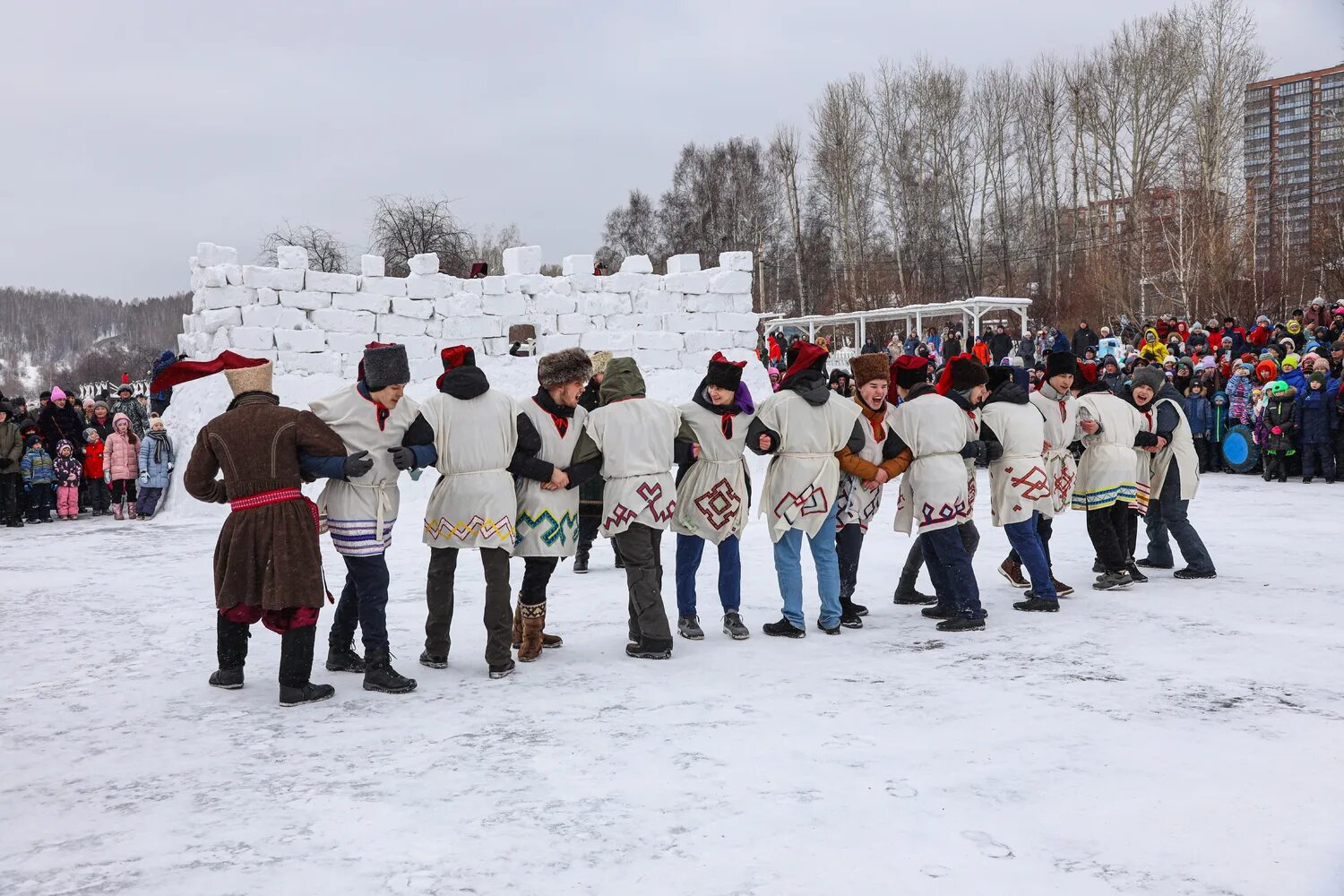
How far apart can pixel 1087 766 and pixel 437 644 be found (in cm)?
321

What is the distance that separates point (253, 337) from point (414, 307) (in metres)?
2.10

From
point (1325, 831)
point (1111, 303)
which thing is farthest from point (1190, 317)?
point (1325, 831)

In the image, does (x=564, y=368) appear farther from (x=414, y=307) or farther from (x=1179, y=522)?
(x=414, y=307)

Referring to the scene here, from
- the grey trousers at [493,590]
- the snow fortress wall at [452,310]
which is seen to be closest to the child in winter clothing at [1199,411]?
the snow fortress wall at [452,310]

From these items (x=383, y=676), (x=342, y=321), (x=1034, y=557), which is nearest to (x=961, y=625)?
(x=1034, y=557)

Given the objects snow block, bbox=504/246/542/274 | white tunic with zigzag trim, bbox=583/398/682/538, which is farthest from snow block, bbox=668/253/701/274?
white tunic with zigzag trim, bbox=583/398/682/538

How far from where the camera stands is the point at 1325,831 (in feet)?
10.6

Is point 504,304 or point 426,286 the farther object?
point 504,304

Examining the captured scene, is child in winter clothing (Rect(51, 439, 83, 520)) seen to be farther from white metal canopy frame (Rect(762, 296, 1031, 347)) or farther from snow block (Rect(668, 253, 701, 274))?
white metal canopy frame (Rect(762, 296, 1031, 347))

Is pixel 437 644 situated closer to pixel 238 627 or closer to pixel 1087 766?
pixel 238 627

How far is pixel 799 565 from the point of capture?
598 cm

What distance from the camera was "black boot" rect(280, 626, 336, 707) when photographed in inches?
192

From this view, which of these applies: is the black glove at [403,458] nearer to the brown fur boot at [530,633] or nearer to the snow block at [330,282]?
the brown fur boot at [530,633]

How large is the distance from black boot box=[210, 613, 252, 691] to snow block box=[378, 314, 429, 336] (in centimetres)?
950
